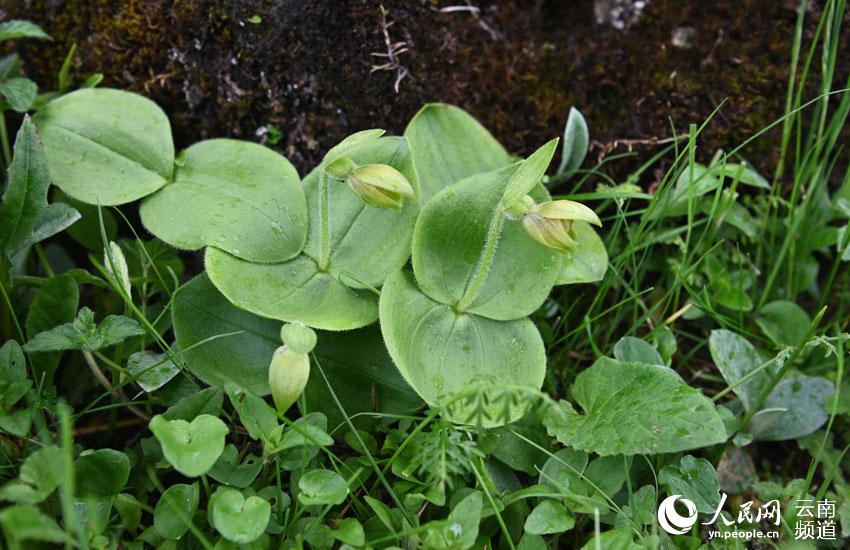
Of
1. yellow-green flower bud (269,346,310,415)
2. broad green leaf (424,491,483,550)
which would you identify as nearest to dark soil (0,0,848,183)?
yellow-green flower bud (269,346,310,415)

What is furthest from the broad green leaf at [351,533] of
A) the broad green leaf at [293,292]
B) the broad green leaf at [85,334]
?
the broad green leaf at [85,334]

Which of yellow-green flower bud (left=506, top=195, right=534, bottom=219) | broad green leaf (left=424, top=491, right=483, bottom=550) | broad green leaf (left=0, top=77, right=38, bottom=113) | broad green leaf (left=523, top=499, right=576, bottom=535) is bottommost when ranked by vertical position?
broad green leaf (left=523, top=499, right=576, bottom=535)

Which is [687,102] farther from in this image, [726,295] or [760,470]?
[760,470]

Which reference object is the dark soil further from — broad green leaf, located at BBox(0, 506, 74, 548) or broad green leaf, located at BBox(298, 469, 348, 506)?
broad green leaf, located at BBox(0, 506, 74, 548)

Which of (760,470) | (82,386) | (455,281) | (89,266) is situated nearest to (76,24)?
(89,266)

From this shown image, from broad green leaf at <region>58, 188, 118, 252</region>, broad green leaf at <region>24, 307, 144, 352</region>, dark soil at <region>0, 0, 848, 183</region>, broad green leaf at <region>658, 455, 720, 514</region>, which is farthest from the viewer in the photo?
dark soil at <region>0, 0, 848, 183</region>

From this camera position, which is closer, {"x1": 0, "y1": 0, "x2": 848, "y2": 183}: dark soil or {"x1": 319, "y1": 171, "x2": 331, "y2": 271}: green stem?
{"x1": 319, "y1": 171, "x2": 331, "y2": 271}: green stem

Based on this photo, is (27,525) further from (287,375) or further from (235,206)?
(235,206)
